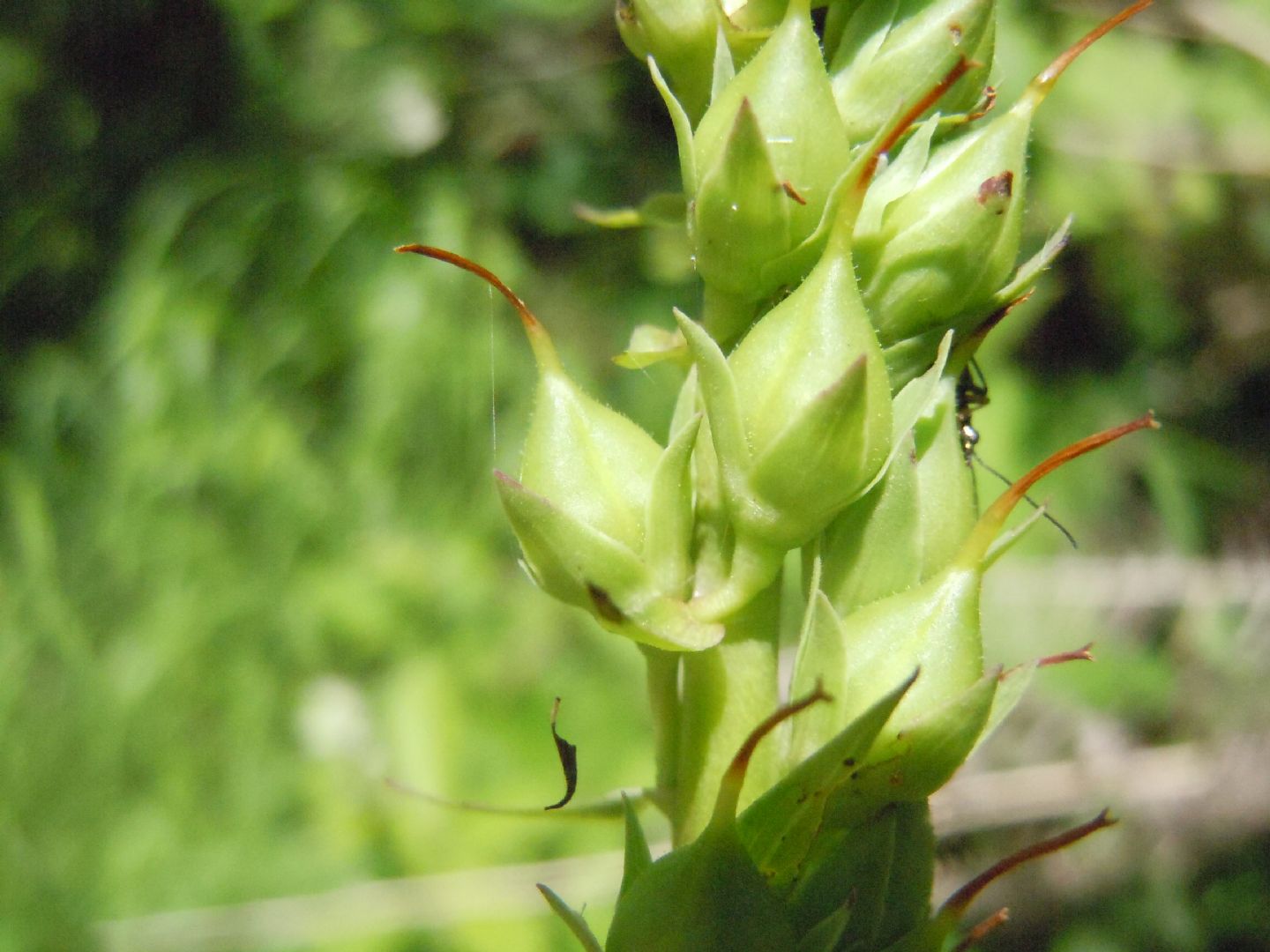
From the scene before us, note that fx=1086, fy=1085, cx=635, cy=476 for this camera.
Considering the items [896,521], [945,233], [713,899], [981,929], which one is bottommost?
[981,929]

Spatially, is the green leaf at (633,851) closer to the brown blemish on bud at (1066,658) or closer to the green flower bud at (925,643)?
the green flower bud at (925,643)

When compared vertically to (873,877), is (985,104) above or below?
above

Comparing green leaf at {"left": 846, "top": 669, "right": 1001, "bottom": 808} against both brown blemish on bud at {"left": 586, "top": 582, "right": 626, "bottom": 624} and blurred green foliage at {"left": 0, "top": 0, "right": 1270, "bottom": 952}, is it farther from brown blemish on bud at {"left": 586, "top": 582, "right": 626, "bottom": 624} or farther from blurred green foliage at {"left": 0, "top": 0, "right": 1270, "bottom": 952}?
blurred green foliage at {"left": 0, "top": 0, "right": 1270, "bottom": 952}

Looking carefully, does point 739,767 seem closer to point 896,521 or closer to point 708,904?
point 708,904

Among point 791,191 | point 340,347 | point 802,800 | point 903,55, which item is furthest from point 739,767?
point 340,347

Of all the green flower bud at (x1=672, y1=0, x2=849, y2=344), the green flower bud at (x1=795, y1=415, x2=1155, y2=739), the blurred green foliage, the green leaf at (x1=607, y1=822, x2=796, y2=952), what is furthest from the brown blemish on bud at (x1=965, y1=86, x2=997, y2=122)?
the blurred green foliage

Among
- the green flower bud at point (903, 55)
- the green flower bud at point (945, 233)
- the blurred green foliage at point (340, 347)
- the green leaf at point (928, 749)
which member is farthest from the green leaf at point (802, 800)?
the blurred green foliage at point (340, 347)
